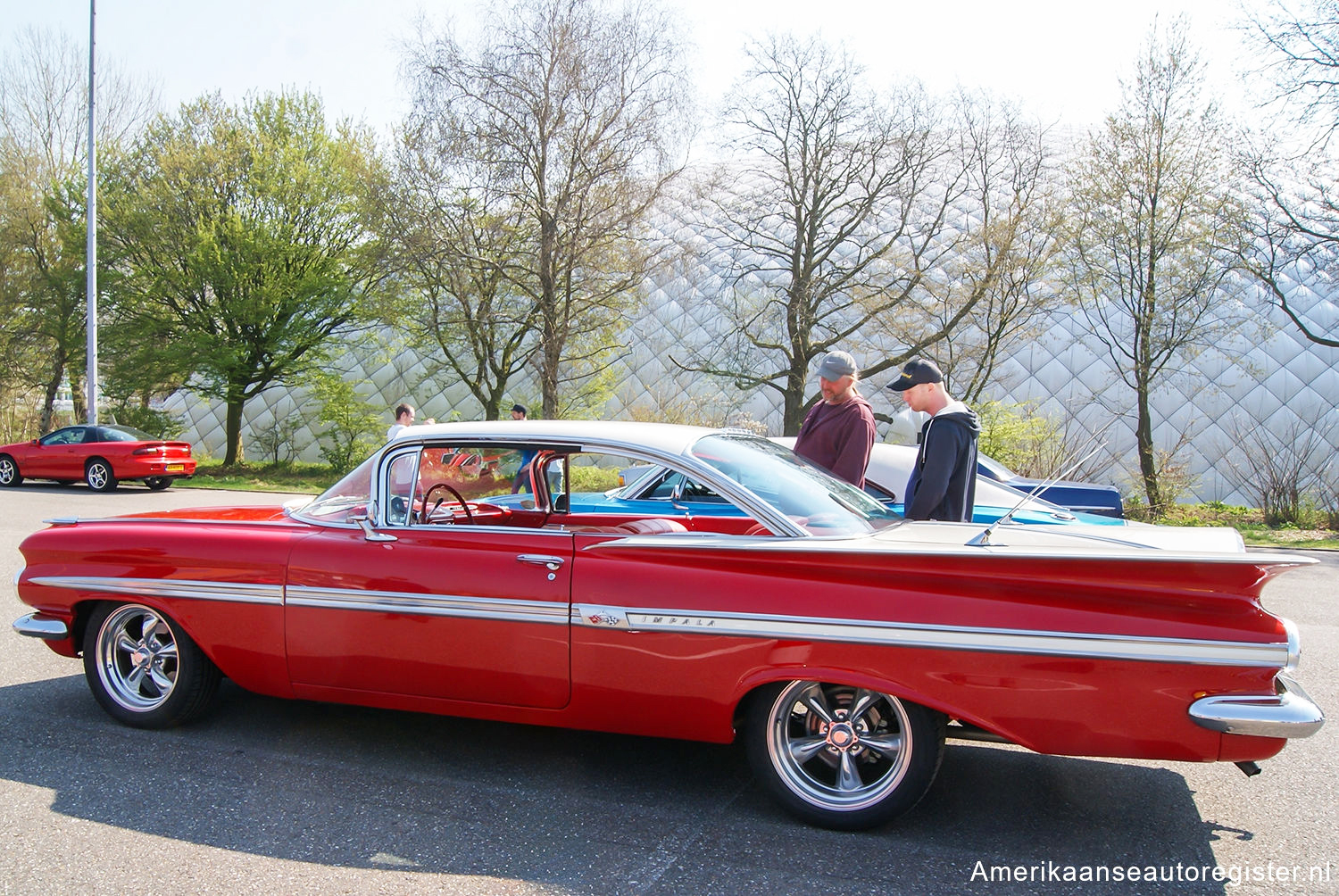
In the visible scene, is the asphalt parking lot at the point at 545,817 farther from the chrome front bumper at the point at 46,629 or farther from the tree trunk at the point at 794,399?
the tree trunk at the point at 794,399

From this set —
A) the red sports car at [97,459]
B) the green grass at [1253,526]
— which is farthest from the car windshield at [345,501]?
the red sports car at [97,459]

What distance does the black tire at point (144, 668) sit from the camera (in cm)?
434

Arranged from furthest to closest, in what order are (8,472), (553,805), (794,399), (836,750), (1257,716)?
(794,399) → (8,472) → (553,805) → (836,750) → (1257,716)

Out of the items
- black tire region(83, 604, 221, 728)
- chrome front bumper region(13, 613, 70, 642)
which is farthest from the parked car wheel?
black tire region(83, 604, 221, 728)

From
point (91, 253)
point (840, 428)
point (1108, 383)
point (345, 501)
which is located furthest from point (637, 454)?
point (91, 253)

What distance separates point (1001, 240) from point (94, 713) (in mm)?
17951

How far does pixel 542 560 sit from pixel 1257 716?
8.05 ft

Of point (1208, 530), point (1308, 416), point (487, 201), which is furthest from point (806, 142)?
point (1208, 530)

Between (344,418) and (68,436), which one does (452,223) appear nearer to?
(344,418)

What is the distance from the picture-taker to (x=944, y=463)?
4.90m

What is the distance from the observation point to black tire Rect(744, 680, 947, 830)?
3.35 meters

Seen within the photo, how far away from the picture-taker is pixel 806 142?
19.9m

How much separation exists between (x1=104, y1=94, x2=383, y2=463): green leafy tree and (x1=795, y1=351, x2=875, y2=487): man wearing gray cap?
2046 centimetres

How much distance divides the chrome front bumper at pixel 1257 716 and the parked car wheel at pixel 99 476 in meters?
19.5
